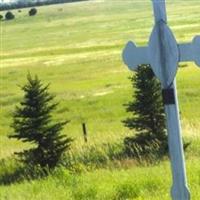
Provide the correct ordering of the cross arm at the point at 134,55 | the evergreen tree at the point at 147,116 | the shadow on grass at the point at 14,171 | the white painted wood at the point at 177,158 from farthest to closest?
1. the evergreen tree at the point at 147,116
2. the shadow on grass at the point at 14,171
3. the cross arm at the point at 134,55
4. the white painted wood at the point at 177,158

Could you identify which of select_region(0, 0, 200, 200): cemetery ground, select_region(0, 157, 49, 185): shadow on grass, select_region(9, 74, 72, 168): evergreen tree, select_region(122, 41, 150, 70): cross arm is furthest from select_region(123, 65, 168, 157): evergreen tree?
select_region(122, 41, 150, 70): cross arm

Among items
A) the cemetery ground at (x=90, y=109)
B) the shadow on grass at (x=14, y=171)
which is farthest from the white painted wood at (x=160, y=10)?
the shadow on grass at (x=14, y=171)

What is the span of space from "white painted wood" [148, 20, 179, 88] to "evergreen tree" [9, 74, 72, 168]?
9.87m

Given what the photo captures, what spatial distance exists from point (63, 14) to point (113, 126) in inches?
5145

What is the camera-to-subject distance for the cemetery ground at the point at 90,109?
8805mm

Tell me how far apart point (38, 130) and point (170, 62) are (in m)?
10.4

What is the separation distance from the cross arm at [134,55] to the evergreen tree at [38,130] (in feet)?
30.8

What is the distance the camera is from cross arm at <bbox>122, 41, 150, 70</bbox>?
6.29m

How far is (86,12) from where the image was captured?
15700 centimetres

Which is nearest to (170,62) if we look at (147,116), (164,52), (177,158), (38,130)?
(164,52)

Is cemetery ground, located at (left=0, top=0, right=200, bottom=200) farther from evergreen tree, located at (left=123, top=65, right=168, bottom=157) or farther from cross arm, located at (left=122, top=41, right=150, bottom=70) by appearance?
cross arm, located at (left=122, top=41, right=150, bottom=70)

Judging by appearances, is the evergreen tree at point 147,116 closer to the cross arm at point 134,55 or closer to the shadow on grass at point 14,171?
the shadow on grass at point 14,171

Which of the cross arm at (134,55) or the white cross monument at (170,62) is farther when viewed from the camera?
the cross arm at (134,55)

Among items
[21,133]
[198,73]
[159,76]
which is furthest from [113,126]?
[159,76]
